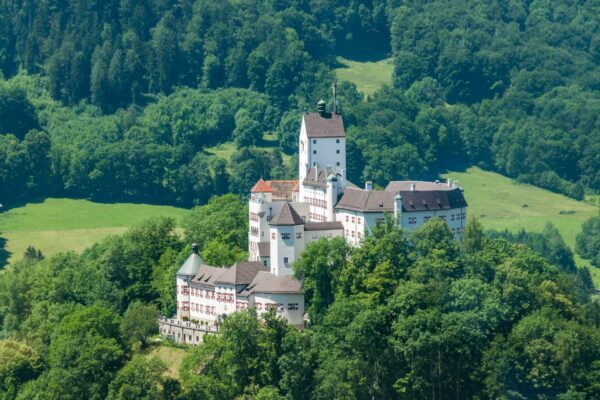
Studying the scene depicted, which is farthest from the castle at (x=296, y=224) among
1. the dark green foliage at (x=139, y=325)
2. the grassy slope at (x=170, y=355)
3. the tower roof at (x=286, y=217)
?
the grassy slope at (x=170, y=355)

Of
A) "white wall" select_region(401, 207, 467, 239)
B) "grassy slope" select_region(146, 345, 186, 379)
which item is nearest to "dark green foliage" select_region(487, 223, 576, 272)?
"white wall" select_region(401, 207, 467, 239)

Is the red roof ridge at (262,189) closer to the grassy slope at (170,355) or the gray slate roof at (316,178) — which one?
the gray slate roof at (316,178)

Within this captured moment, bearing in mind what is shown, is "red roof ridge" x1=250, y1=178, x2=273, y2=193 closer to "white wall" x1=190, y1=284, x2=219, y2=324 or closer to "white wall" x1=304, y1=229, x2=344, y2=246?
"white wall" x1=304, y1=229, x2=344, y2=246

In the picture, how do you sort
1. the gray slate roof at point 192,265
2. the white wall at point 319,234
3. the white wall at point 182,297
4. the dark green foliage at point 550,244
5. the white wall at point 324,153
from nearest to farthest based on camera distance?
1. the white wall at point 319,234
2. the gray slate roof at point 192,265
3. the white wall at point 182,297
4. the white wall at point 324,153
5. the dark green foliage at point 550,244

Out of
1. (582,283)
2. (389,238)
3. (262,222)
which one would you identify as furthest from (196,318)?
(582,283)

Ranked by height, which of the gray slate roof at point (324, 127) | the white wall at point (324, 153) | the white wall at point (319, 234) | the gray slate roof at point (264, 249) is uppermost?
the gray slate roof at point (324, 127)

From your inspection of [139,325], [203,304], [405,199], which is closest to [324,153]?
[405,199]
